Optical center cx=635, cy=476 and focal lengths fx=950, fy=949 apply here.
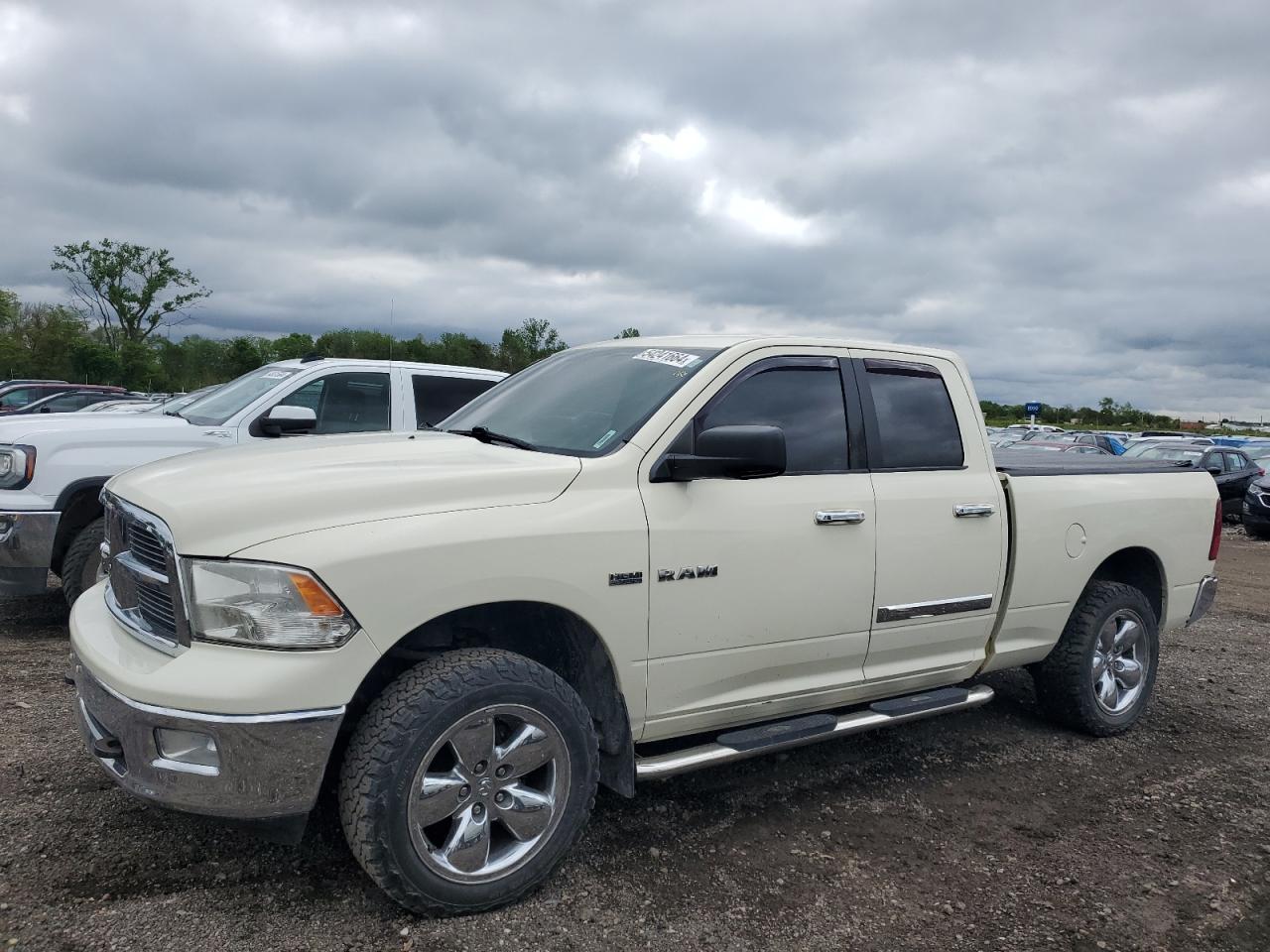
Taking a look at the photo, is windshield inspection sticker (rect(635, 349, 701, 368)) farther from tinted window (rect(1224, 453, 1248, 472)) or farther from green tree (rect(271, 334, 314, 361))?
green tree (rect(271, 334, 314, 361))

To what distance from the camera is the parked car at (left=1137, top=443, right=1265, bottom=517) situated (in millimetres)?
18109

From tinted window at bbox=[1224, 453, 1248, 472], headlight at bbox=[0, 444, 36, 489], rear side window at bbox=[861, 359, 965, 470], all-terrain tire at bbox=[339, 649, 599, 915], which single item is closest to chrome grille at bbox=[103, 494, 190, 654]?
all-terrain tire at bbox=[339, 649, 599, 915]

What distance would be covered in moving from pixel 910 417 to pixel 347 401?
4349 mm

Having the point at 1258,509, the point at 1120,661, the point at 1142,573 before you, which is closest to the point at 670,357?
the point at 1120,661

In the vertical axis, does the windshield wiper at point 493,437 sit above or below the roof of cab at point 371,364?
below

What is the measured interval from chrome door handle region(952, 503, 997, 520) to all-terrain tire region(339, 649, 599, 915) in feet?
6.63

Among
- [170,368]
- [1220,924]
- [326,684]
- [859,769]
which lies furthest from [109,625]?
[170,368]

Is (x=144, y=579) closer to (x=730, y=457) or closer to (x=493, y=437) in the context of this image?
(x=493, y=437)

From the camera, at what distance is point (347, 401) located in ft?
23.1

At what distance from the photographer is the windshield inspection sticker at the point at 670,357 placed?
3.78 meters

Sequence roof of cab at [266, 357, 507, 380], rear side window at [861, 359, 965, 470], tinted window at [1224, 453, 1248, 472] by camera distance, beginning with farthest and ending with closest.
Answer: tinted window at [1224, 453, 1248, 472]
roof of cab at [266, 357, 507, 380]
rear side window at [861, 359, 965, 470]

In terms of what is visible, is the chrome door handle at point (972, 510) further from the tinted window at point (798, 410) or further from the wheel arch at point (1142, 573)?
the wheel arch at point (1142, 573)

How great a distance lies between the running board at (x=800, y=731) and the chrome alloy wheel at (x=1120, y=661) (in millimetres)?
955

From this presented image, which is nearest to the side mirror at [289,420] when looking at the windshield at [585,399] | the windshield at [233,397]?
the windshield at [233,397]
